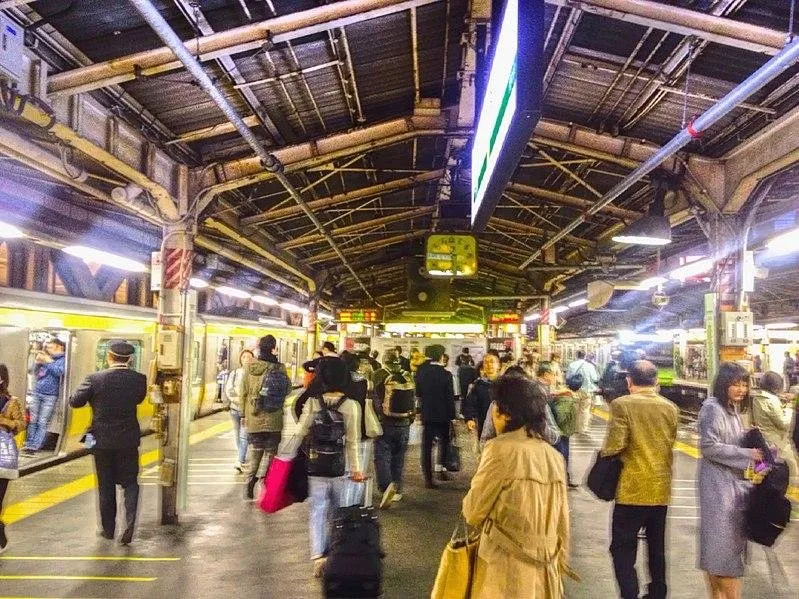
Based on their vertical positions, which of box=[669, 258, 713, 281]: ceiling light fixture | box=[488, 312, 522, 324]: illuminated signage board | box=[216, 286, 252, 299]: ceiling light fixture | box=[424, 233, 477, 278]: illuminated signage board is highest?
box=[424, 233, 477, 278]: illuminated signage board

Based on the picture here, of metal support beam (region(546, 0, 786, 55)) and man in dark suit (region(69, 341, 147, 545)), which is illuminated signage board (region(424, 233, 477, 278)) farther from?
metal support beam (region(546, 0, 786, 55))

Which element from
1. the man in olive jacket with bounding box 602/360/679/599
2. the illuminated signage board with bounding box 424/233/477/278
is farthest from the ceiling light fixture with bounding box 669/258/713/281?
the man in olive jacket with bounding box 602/360/679/599

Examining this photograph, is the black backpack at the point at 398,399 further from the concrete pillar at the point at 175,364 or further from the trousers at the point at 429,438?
the concrete pillar at the point at 175,364

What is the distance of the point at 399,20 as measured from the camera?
5715mm

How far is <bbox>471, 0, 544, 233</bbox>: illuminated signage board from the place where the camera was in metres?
2.46

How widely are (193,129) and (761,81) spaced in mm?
5110

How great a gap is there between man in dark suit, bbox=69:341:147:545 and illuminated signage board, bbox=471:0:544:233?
12.3 feet

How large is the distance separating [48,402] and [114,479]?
4772 millimetres

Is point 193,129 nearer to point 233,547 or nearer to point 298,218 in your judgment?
point 233,547

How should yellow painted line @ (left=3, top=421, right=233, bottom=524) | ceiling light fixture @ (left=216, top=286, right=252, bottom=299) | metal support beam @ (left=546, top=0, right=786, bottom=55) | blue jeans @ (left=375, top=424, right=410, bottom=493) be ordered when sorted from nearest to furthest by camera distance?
metal support beam @ (left=546, top=0, right=786, bottom=55) → yellow painted line @ (left=3, top=421, right=233, bottom=524) → blue jeans @ (left=375, top=424, right=410, bottom=493) → ceiling light fixture @ (left=216, top=286, right=252, bottom=299)

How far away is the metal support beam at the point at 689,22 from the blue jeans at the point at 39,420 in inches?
346

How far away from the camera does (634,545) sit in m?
4.05

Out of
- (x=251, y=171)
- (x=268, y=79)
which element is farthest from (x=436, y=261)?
(x=268, y=79)

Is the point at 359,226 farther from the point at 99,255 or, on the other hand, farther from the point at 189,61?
the point at 189,61
